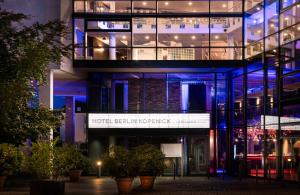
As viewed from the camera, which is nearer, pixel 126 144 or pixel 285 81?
pixel 285 81

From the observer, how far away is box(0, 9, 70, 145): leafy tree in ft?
→ 55.7

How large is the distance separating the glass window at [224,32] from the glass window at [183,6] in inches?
39.7

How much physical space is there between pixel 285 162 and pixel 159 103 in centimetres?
996

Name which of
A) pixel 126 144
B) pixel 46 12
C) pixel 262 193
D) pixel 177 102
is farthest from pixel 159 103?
pixel 262 193

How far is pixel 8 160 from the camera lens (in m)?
24.9

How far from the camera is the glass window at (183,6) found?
34.0 m

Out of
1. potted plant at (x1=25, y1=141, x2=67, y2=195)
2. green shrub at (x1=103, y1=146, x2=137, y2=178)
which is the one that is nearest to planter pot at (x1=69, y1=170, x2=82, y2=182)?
green shrub at (x1=103, y1=146, x2=137, y2=178)

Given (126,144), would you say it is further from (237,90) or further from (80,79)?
(237,90)

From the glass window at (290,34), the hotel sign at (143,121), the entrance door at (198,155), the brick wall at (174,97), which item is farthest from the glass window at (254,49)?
the entrance door at (198,155)

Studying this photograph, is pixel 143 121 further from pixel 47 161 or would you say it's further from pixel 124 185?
pixel 47 161

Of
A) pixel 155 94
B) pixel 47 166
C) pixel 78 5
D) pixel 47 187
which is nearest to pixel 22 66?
pixel 47 166

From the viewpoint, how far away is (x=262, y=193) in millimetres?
21375

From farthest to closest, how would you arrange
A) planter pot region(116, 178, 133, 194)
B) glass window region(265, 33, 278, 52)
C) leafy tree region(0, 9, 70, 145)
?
glass window region(265, 33, 278, 52)
planter pot region(116, 178, 133, 194)
leafy tree region(0, 9, 70, 145)

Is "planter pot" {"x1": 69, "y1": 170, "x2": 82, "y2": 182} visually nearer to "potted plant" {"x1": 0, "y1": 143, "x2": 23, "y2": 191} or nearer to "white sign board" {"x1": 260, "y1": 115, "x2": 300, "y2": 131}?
"potted plant" {"x1": 0, "y1": 143, "x2": 23, "y2": 191}
